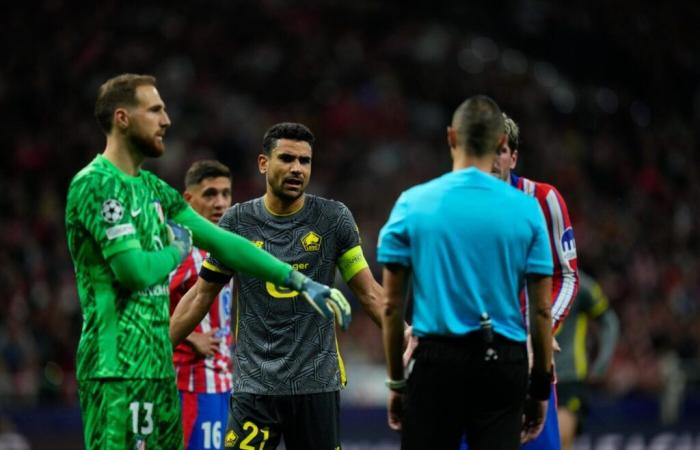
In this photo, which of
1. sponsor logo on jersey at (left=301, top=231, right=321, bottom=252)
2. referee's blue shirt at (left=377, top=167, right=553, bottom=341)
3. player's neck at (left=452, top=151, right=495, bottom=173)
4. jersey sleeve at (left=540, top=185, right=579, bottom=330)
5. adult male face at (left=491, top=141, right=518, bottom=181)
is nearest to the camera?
referee's blue shirt at (left=377, top=167, right=553, bottom=341)

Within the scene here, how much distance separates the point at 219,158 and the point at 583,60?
7018 mm

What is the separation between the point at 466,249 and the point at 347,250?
179 cm

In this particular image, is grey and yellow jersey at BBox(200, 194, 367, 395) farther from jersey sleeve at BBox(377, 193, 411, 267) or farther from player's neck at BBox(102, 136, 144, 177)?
jersey sleeve at BBox(377, 193, 411, 267)

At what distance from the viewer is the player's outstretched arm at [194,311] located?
6.85 meters

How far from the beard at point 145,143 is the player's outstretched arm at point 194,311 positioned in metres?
1.49

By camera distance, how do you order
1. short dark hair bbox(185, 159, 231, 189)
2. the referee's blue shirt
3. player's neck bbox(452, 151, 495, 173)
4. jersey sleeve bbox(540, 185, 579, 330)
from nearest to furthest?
the referee's blue shirt < player's neck bbox(452, 151, 495, 173) < jersey sleeve bbox(540, 185, 579, 330) < short dark hair bbox(185, 159, 231, 189)

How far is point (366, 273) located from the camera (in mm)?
6863

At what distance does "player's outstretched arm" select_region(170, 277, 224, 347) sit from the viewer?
6852 millimetres

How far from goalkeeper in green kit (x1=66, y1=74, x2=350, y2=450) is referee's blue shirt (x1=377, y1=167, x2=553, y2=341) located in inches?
18.8

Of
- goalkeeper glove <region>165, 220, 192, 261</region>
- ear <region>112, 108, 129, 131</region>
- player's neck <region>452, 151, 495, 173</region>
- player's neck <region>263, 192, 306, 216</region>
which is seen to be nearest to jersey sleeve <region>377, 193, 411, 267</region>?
Answer: player's neck <region>452, 151, 495, 173</region>

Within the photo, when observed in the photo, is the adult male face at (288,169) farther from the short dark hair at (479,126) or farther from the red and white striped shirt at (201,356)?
the short dark hair at (479,126)

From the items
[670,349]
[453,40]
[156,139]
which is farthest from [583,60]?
[156,139]

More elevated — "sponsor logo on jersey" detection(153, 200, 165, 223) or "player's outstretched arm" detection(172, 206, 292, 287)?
"sponsor logo on jersey" detection(153, 200, 165, 223)

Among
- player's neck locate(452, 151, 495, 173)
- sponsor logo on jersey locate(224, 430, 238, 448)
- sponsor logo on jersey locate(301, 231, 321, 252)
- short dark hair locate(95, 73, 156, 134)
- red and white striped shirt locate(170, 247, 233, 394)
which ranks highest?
short dark hair locate(95, 73, 156, 134)
